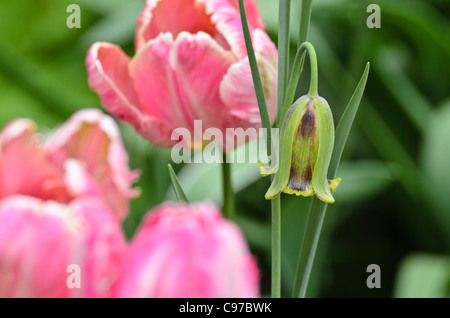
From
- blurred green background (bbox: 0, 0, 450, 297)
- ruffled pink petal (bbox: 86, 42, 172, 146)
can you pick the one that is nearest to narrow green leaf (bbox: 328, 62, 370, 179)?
ruffled pink petal (bbox: 86, 42, 172, 146)

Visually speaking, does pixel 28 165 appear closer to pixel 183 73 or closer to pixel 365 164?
pixel 183 73

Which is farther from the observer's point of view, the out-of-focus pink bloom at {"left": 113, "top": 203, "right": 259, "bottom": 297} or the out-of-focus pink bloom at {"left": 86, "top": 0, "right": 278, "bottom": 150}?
the out-of-focus pink bloom at {"left": 86, "top": 0, "right": 278, "bottom": 150}

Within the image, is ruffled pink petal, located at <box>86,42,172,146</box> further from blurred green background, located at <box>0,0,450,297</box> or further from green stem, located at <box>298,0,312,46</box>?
blurred green background, located at <box>0,0,450,297</box>

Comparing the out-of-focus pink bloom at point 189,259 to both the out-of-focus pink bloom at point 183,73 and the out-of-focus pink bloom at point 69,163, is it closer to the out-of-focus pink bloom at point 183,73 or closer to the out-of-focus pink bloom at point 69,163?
the out-of-focus pink bloom at point 69,163

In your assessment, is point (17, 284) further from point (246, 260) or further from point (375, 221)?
point (375, 221)

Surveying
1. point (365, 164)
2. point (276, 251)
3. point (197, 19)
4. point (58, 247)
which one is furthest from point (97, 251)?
point (365, 164)

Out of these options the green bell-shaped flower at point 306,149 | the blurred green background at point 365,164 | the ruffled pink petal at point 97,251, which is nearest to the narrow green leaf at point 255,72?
the green bell-shaped flower at point 306,149
